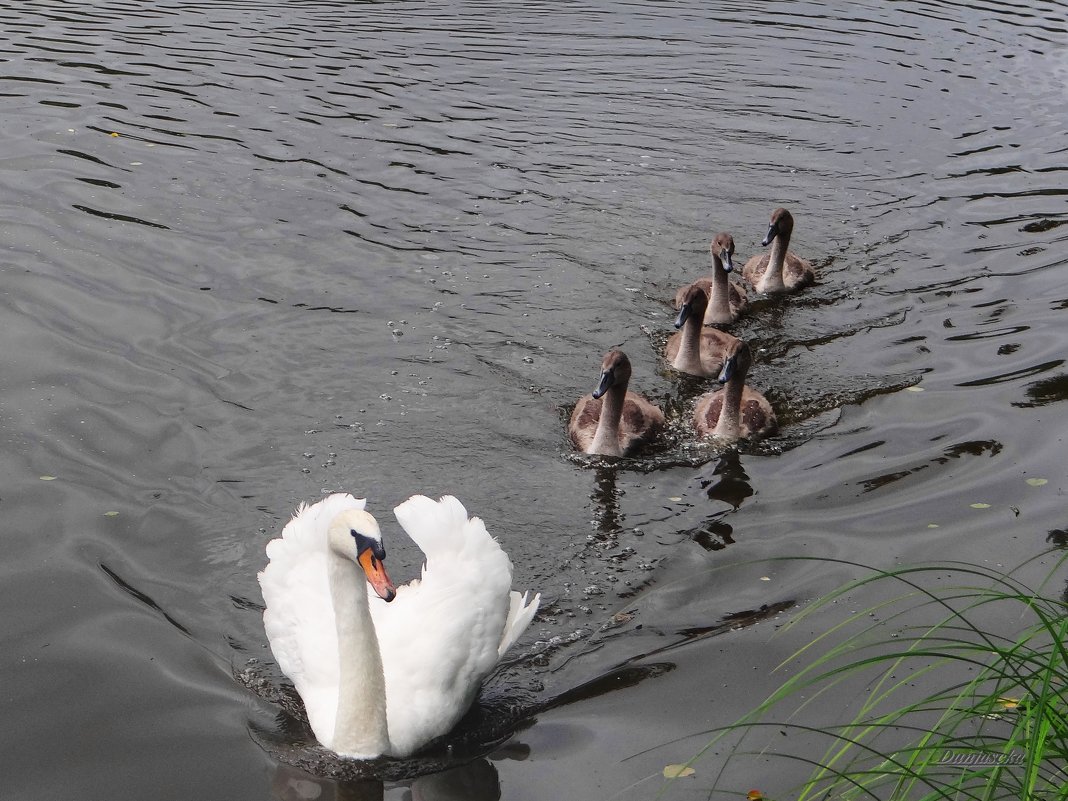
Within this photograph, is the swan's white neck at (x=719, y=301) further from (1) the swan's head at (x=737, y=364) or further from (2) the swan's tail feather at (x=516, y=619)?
(2) the swan's tail feather at (x=516, y=619)

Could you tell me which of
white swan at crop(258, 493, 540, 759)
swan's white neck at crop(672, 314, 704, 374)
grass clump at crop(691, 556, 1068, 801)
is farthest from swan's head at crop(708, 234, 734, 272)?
white swan at crop(258, 493, 540, 759)

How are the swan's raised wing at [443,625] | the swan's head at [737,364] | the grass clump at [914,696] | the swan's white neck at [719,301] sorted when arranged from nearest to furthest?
the grass clump at [914,696]
the swan's raised wing at [443,625]
the swan's head at [737,364]
the swan's white neck at [719,301]

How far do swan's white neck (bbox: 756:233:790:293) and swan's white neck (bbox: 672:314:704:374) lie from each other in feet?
5.21

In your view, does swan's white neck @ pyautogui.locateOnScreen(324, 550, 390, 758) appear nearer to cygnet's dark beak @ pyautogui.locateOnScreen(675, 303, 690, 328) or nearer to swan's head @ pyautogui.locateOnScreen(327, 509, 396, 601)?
swan's head @ pyautogui.locateOnScreen(327, 509, 396, 601)

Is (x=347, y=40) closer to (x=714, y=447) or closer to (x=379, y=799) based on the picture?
(x=714, y=447)

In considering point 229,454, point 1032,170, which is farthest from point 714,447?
point 1032,170

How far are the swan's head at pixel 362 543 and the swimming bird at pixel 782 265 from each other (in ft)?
21.8

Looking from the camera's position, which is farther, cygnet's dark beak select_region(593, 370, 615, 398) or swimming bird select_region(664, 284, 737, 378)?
swimming bird select_region(664, 284, 737, 378)

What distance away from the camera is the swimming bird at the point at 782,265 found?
1088 cm

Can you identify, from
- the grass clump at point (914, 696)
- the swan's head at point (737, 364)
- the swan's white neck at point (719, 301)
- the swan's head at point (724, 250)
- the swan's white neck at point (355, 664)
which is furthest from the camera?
the swan's white neck at point (719, 301)

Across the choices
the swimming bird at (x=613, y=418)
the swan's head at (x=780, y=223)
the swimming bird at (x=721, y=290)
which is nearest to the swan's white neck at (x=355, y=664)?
the swimming bird at (x=613, y=418)

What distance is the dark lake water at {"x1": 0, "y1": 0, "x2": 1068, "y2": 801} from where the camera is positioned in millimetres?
5848

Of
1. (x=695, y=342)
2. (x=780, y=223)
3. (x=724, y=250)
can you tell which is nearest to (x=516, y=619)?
(x=695, y=342)

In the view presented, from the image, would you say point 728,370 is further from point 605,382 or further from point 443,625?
point 443,625
